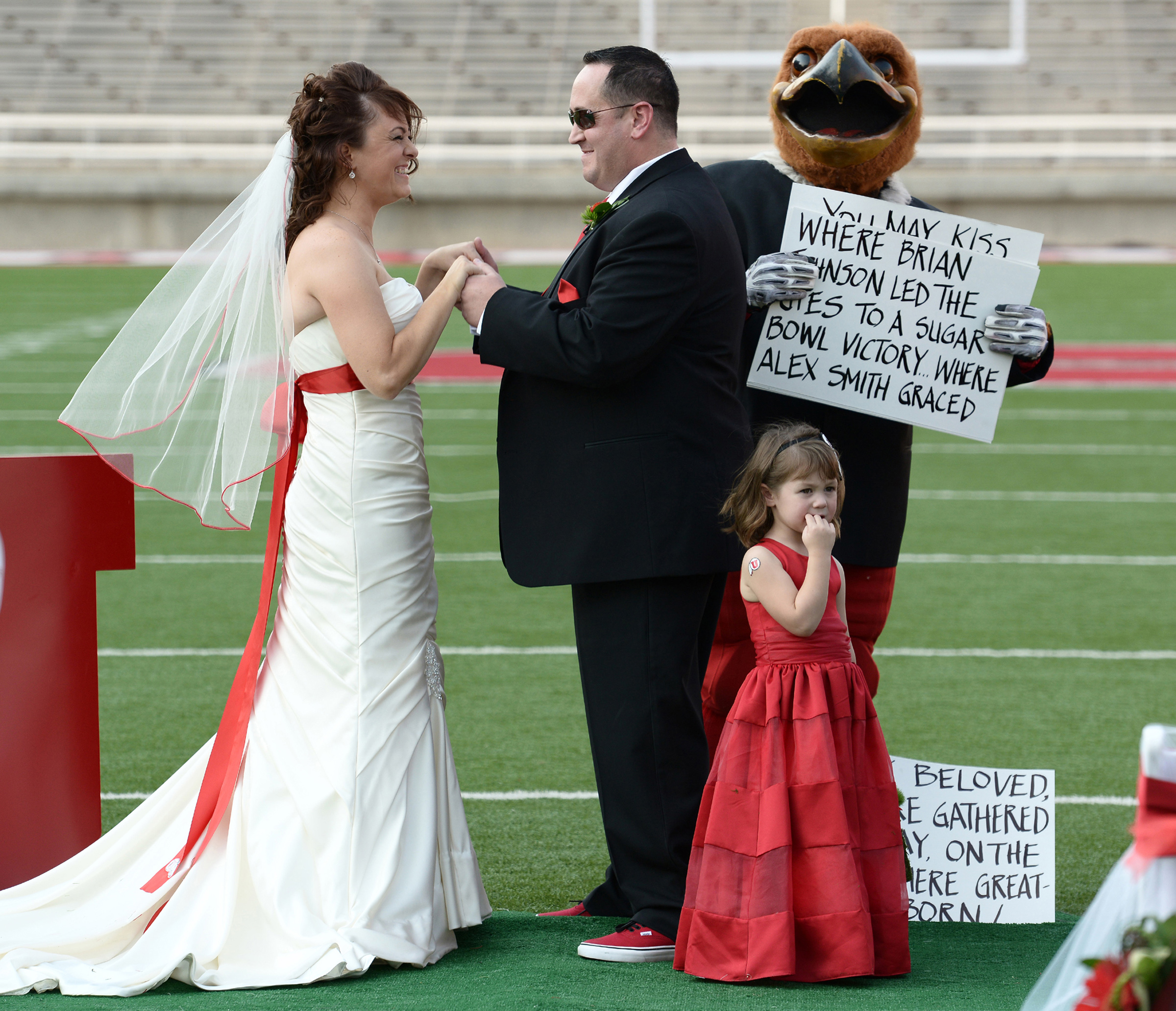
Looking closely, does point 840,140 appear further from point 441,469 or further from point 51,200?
point 51,200

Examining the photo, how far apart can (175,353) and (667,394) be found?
3.69 ft

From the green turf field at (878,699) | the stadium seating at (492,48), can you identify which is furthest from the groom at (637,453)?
the stadium seating at (492,48)

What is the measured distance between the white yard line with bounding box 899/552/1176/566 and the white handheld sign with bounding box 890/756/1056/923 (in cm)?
429

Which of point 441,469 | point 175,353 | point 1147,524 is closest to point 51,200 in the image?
point 441,469

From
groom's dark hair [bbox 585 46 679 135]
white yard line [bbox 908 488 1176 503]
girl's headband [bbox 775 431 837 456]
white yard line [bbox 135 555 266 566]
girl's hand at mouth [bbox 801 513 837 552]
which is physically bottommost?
white yard line [bbox 135 555 266 566]

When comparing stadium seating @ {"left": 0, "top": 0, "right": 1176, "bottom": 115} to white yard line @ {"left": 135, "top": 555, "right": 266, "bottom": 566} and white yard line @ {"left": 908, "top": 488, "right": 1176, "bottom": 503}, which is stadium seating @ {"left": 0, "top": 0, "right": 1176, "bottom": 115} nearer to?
white yard line @ {"left": 908, "top": 488, "right": 1176, "bottom": 503}

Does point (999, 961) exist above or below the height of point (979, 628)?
below

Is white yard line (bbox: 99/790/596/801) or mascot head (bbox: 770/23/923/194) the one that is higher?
mascot head (bbox: 770/23/923/194)

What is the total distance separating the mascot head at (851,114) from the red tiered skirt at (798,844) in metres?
1.28

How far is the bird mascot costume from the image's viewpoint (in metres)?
3.59

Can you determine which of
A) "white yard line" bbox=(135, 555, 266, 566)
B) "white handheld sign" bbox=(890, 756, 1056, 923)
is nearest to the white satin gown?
"white handheld sign" bbox=(890, 756, 1056, 923)

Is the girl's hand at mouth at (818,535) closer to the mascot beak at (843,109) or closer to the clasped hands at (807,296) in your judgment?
the clasped hands at (807,296)

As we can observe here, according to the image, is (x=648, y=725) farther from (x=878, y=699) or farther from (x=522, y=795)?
(x=878, y=699)

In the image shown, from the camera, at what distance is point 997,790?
358 centimetres
